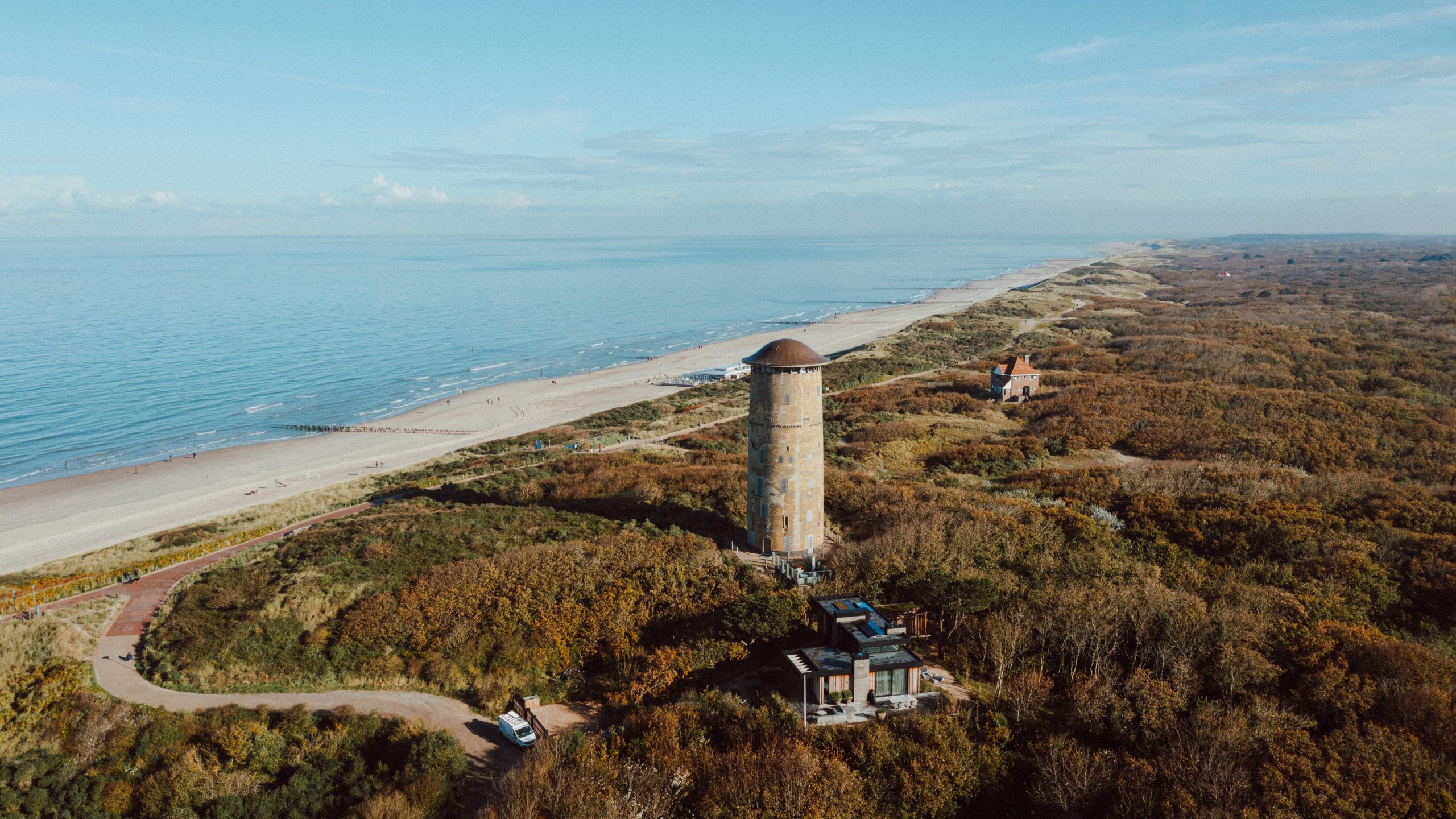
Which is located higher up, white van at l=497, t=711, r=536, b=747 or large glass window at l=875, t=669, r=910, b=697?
large glass window at l=875, t=669, r=910, b=697

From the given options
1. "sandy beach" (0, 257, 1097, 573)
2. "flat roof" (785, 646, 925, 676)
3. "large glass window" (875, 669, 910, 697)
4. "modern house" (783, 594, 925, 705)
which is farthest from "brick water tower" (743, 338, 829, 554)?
"sandy beach" (0, 257, 1097, 573)

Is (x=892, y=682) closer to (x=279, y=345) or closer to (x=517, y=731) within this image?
(x=517, y=731)

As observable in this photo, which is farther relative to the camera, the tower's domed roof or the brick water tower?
the brick water tower

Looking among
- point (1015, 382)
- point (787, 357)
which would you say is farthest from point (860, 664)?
point (1015, 382)

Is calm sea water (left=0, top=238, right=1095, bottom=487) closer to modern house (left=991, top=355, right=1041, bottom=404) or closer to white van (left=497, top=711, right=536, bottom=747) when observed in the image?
modern house (left=991, top=355, right=1041, bottom=404)

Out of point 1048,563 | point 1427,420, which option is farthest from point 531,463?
point 1427,420

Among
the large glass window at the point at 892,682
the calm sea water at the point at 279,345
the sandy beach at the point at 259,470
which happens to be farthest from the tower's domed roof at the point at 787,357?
the calm sea water at the point at 279,345
